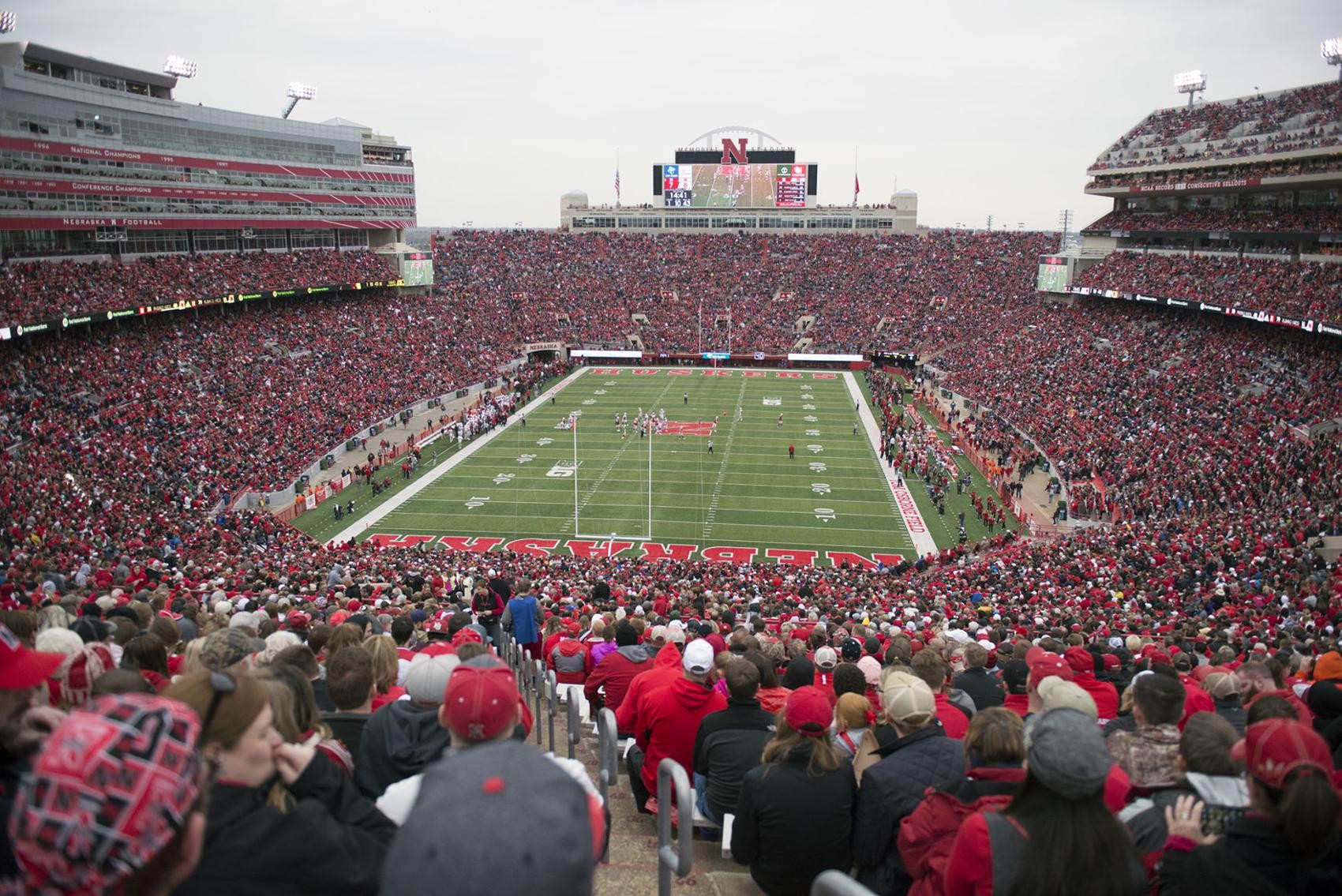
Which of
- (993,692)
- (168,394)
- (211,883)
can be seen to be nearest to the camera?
(211,883)

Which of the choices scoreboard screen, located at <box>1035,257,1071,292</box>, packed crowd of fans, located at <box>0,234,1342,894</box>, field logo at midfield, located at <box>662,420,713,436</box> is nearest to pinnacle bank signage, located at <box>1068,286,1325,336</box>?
packed crowd of fans, located at <box>0,234,1342,894</box>

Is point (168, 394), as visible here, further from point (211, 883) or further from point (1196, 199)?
point (1196, 199)

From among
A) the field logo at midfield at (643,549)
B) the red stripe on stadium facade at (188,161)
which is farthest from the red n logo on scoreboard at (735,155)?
the field logo at midfield at (643,549)

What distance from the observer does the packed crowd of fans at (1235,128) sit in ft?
135

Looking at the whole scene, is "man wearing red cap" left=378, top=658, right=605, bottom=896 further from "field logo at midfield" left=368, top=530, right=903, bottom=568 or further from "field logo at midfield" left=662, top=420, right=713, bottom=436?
"field logo at midfield" left=662, top=420, right=713, bottom=436

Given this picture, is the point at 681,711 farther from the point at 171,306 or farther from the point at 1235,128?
the point at 1235,128

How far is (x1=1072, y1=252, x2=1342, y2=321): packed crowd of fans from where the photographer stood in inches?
1356

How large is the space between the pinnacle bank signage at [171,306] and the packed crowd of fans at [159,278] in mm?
Answer: 206

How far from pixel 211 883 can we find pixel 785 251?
81.8 m

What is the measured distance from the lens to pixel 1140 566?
19375 millimetres

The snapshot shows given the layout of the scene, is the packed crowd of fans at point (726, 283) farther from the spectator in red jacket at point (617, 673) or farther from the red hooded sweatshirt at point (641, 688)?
the red hooded sweatshirt at point (641, 688)

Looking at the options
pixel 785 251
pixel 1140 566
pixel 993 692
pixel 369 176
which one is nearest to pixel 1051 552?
pixel 1140 566

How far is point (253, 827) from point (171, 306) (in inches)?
1692

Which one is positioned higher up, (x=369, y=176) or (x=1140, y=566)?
(x=369, y=176)
